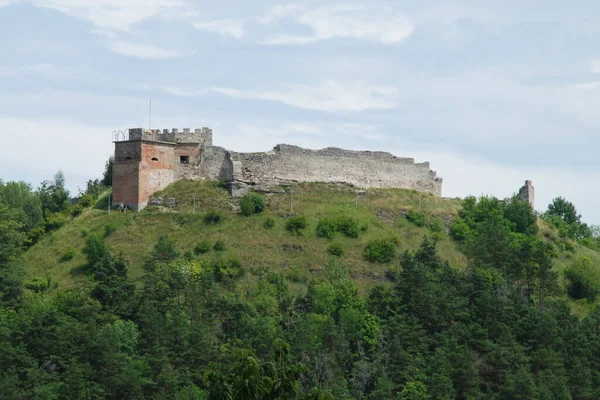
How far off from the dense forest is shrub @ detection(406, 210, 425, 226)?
10.3 ft

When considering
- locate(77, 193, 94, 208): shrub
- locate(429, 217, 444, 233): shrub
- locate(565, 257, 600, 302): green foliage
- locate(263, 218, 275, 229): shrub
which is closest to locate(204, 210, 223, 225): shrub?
locate(263, 218, 275, 229): shrub

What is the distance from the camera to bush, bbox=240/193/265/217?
58.8 m

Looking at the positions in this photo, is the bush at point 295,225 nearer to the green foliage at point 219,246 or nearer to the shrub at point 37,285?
the green foliage at point 219,246

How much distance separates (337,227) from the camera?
5875 cm

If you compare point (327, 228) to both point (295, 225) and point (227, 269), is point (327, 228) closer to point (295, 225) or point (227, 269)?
point (295, 225)

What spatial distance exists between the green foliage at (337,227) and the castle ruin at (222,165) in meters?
4.70

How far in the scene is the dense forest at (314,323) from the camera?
46719 mm

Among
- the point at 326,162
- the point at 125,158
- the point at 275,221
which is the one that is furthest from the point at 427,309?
the point at 125,158

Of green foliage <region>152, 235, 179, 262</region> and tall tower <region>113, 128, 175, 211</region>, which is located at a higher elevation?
tall tower <region>113, 128, 175, 211</region>

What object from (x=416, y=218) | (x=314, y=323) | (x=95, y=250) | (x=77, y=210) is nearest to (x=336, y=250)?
(x=416, y=218)

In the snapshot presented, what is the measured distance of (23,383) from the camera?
45531 millimetres

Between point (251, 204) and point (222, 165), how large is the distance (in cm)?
375

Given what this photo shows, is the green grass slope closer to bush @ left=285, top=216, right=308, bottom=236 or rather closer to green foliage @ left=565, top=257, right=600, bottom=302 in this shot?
bush @ left=285, top=216, right=308, bottom=236

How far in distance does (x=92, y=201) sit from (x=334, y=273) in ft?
52.6
